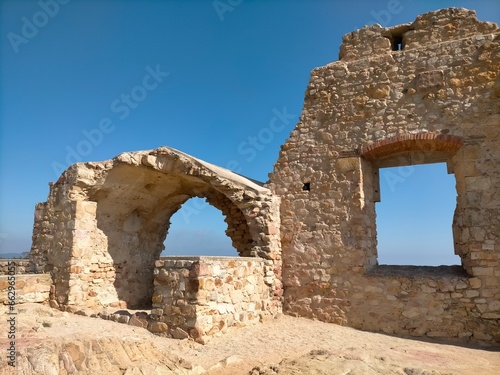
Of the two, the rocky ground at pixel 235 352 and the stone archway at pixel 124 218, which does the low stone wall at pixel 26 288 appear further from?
the rocky ground at pixel 235 352

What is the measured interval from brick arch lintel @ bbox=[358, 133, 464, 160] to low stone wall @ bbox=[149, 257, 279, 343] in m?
3.15

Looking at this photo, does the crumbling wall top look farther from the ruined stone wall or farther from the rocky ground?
the rocky ground

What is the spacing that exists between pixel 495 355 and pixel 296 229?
11.8 feet

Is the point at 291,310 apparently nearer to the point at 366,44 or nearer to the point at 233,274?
the point at 233,274

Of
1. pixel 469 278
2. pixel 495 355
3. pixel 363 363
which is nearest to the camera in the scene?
pixel 363 363

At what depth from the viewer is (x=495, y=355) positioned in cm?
525

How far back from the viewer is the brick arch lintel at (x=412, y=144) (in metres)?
6.52

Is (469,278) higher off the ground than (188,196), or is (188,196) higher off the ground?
(188,196)

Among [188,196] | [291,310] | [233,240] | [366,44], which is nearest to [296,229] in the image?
[291,310]

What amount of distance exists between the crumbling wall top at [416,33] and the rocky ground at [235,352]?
17.4ft

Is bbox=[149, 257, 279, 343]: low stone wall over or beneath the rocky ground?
over

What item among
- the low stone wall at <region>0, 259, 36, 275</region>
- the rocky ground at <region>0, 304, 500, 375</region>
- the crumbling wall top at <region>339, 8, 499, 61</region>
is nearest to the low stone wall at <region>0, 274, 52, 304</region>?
the rocky ground at <region>0, 304, 500, 375</region>

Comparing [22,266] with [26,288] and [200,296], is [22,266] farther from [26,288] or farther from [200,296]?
[200,296]

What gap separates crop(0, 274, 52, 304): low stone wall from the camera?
266 inches
